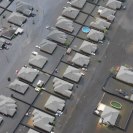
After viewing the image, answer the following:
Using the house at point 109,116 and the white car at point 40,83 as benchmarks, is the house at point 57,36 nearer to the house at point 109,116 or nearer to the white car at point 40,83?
the white car at point 40,83

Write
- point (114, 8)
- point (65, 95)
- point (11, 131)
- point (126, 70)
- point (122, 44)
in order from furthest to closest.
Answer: point (114, 8) → point (122, 44) → point (126, 70) → point (65, 95) → point (11, 131)

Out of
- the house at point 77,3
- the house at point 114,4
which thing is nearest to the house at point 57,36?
the house at point 77,3

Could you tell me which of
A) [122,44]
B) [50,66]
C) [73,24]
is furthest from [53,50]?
[122,44]

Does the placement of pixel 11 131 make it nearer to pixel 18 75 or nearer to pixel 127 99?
pixel 18 75

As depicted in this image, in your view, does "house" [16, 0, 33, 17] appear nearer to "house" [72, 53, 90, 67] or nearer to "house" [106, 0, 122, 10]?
"house" [72, 53, 90, 67]

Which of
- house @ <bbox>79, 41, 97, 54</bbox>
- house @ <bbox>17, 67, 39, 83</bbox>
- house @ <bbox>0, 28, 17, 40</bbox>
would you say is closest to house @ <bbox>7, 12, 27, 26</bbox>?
house @ <bbox>0, 28, 17, 40</bbox>
